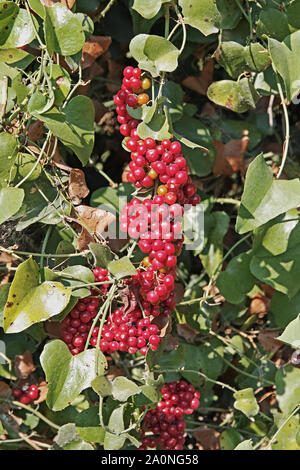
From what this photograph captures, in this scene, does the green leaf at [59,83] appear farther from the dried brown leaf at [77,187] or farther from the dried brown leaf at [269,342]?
the dried brown leaf at [269,342]

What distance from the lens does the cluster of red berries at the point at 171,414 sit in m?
1.02

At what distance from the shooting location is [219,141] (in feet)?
4.02

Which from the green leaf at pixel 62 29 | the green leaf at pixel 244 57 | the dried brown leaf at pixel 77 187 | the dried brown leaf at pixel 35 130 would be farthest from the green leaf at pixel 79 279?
the green leaf at pixel 244 57

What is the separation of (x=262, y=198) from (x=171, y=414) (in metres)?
0.40

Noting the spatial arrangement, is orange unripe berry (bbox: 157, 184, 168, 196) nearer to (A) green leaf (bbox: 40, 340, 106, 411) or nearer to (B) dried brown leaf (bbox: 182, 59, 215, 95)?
(A) green leaf (bbox: 40, 340, 106, 411)

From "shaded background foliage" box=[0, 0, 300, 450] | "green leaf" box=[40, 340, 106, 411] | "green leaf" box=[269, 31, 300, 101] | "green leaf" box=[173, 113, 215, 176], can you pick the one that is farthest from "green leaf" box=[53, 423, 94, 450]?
"green leaf" box=[269, 31, 300, 101]

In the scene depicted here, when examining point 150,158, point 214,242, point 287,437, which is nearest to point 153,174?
point 150,158

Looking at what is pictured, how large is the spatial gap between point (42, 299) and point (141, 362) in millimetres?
357

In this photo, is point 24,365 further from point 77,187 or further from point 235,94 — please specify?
point 235,94

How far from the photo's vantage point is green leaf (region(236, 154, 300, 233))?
2.95 ft

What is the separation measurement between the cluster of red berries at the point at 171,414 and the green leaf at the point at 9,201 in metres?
0.42

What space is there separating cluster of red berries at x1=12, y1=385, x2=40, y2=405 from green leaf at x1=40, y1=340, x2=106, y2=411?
8.0 inches

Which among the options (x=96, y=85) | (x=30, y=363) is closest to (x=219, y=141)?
(x=96, y=85)
